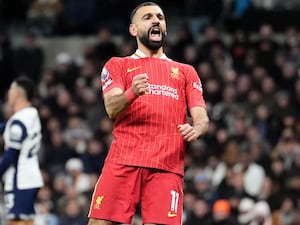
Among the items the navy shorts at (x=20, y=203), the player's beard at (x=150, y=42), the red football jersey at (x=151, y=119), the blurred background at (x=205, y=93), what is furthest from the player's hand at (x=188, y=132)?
the blurred background at (x=205, y=93)

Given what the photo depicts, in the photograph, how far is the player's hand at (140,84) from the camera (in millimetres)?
9016

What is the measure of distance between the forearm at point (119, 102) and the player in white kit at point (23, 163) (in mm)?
2875

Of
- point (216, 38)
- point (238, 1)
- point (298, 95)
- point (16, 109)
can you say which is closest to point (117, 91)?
point (16, 109)

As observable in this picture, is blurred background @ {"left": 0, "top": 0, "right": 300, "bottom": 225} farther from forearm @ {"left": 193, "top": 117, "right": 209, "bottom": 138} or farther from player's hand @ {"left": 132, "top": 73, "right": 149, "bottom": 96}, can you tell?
player's hand @ {"left": 132, "top": 73, "right": 149, "bottom": 96}

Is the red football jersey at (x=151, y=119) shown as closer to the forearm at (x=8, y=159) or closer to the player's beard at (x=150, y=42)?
the player's beard at (x=150, y=42)

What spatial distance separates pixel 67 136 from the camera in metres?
19.7

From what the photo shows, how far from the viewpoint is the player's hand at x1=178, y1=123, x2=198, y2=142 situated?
9156 millimetres

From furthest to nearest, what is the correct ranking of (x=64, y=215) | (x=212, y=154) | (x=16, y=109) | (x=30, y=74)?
(x=30, y=74)
(x=212, y=154)
(x=64, y=215)
(x=16, y=109)

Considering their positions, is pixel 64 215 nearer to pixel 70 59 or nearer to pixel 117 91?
pixel 70 59

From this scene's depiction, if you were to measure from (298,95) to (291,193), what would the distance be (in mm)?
2568

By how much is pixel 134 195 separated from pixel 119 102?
79cm

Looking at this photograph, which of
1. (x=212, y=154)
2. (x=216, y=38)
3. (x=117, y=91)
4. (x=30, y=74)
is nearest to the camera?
(x=117, y=91)

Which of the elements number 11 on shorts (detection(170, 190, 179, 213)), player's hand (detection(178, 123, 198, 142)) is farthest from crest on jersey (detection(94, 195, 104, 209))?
player's hand (detection(178, 123, 198, 142))

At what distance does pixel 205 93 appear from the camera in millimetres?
19609
